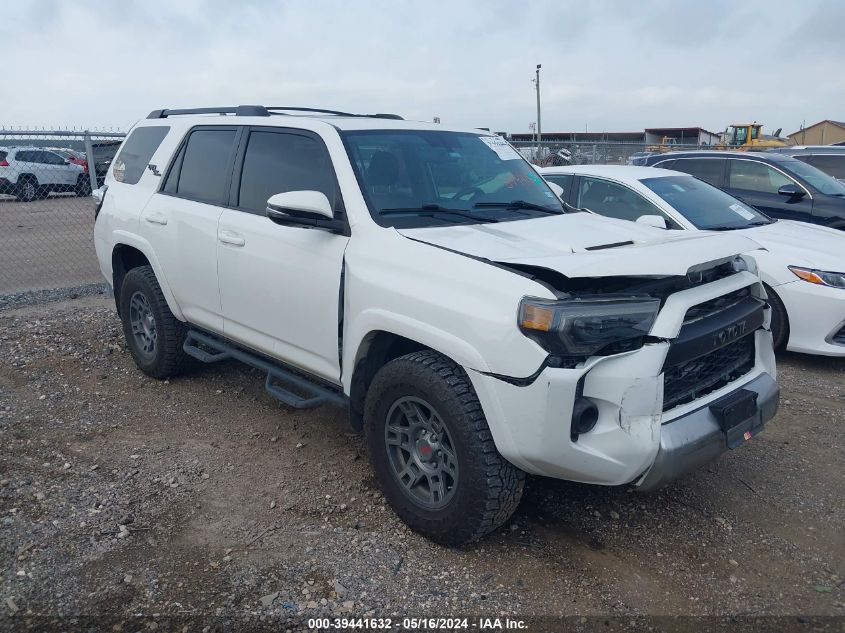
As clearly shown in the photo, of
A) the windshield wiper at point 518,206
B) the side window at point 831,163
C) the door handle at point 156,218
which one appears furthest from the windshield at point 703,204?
the side window at point 831,163

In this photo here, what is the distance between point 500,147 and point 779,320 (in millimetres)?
2917

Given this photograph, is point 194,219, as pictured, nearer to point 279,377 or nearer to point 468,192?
point 279,377

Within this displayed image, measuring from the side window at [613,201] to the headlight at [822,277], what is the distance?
113cm

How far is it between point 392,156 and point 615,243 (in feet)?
4.38

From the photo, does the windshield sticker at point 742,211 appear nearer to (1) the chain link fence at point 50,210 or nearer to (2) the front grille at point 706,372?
(2) the front grille at point 706,372

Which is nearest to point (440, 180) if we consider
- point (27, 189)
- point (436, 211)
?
point (436, 211)

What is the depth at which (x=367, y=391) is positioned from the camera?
358 cm

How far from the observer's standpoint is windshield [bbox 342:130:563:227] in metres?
3.81

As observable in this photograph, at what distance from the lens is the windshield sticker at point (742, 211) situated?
6773 millimetres

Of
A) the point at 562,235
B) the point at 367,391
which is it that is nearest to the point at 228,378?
the point at 367,391

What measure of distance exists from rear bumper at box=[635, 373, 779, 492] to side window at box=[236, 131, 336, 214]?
2080 millimetres

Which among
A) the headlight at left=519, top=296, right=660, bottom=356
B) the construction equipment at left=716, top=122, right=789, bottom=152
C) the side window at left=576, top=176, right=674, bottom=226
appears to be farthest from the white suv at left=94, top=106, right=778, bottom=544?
the construction equipment at left=716, top=122, right=789, bottom=152

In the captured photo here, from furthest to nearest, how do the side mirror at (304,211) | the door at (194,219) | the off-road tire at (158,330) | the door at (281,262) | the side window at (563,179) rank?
the side window at (563,179), the off-road tire at (158,330), the door at (194,219), the door at (281,262), the side mirror at (304,211)

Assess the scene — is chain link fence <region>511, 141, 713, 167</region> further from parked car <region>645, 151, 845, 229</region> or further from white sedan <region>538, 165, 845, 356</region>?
white sedan <region>538, 165, 845, 356</region>
